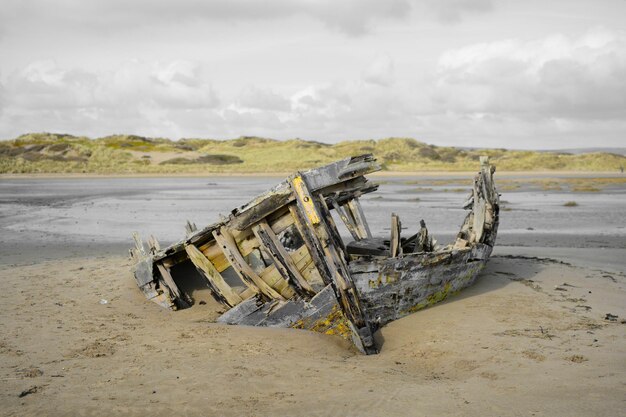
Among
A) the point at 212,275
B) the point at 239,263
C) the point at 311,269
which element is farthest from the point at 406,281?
the point at 212,275

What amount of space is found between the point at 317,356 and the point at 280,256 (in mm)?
1535

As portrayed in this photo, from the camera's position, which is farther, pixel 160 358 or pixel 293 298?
pixel 293 298

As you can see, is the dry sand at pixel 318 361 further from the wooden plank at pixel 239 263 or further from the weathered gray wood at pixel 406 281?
the wooden plank at pixel 239 263

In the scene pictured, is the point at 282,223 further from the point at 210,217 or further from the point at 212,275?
the point at 210,217

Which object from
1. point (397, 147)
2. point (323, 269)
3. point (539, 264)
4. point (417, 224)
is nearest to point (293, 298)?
point (323, 269)

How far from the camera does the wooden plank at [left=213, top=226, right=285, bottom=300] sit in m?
7.74

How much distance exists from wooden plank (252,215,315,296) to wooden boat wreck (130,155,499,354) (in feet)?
0.04

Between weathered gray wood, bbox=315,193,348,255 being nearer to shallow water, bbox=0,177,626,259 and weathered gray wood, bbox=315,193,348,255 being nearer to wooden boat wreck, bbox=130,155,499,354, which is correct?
wooden boat wreck, bbox=130,155,499,354

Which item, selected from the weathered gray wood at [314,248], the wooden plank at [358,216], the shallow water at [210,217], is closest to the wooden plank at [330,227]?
the weathered gray wood at [314,248]

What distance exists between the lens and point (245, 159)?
7419cm

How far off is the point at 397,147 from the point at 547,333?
254 ft

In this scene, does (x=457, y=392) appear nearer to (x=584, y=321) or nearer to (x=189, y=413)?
(x=189, y=413)

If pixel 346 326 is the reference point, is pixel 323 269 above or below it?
above

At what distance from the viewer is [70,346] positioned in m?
6.73
